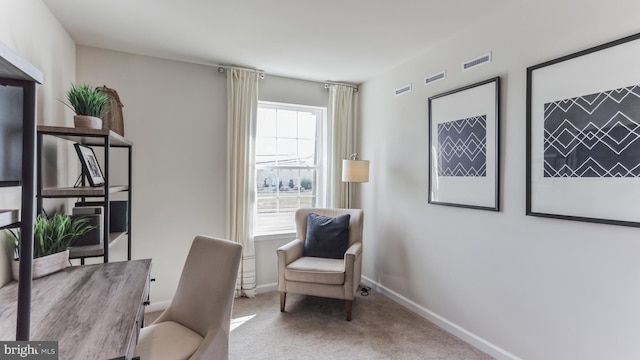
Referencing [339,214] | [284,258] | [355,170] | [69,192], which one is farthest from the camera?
[339,214]

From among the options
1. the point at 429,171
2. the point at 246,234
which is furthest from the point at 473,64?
the point at 246,234

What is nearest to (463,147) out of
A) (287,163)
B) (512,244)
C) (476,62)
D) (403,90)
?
(476,62)

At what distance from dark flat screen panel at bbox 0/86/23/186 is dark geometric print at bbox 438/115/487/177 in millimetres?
2520

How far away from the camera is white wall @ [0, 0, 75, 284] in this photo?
1.54 metres

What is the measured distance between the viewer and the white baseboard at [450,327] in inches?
85.2

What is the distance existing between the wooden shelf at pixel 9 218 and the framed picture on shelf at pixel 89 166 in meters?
1.57

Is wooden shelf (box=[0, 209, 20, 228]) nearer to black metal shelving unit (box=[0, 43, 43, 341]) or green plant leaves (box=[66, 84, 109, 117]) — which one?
black metal shelving unit (box=[0, 43, 43, 341])

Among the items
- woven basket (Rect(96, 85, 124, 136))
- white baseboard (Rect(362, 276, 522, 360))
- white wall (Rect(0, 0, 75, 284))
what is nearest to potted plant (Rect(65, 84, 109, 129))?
white wall (Rect(0, 0, 75, 284))

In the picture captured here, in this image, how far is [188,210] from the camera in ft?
10.2

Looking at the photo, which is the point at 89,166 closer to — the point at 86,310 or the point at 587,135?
the point at 86,310

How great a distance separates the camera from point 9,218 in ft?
2.23

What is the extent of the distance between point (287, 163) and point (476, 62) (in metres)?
2.23

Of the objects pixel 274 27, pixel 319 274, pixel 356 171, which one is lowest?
pixel 319 274

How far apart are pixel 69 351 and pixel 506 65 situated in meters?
2.74
